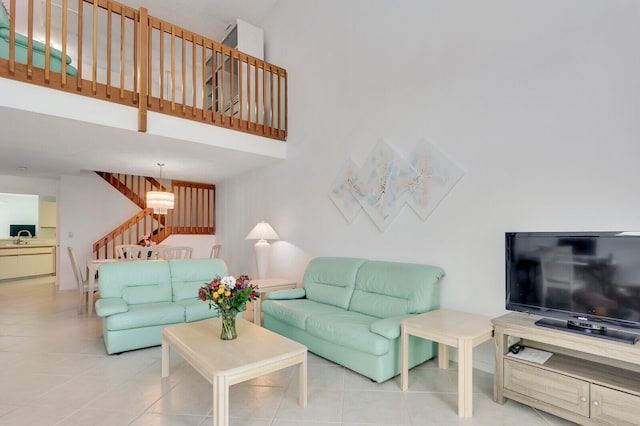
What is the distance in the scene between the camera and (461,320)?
2.55 m

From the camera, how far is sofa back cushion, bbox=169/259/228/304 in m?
3.91

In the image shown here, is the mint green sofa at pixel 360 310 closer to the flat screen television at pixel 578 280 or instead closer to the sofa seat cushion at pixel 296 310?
the sofa seat cushion at pixel 296 310

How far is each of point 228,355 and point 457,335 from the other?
151cm

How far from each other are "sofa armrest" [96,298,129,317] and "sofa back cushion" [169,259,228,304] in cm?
67

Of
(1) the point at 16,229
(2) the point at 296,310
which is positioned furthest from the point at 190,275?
(1) the point at 16,229

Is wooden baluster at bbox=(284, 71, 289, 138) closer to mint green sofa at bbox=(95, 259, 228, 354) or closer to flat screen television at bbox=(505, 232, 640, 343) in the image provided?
mint green sofa at bbox=(95, 259, 228, 354)

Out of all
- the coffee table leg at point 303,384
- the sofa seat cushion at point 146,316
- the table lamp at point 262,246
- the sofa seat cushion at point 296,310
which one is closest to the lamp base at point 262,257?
the table lamp at point 262,246

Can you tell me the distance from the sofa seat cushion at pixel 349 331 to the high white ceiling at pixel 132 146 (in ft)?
8.56

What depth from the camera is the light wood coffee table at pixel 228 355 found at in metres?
1.87

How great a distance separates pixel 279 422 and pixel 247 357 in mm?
454

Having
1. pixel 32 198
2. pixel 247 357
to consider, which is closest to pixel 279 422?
pixel 247 357

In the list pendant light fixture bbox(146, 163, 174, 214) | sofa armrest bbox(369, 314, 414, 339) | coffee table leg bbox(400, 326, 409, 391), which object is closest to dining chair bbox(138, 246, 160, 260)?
pendant light fixture bbox(146, 163, 174, 214)

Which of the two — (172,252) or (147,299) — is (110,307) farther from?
(172,252)

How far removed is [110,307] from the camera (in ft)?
10.3
